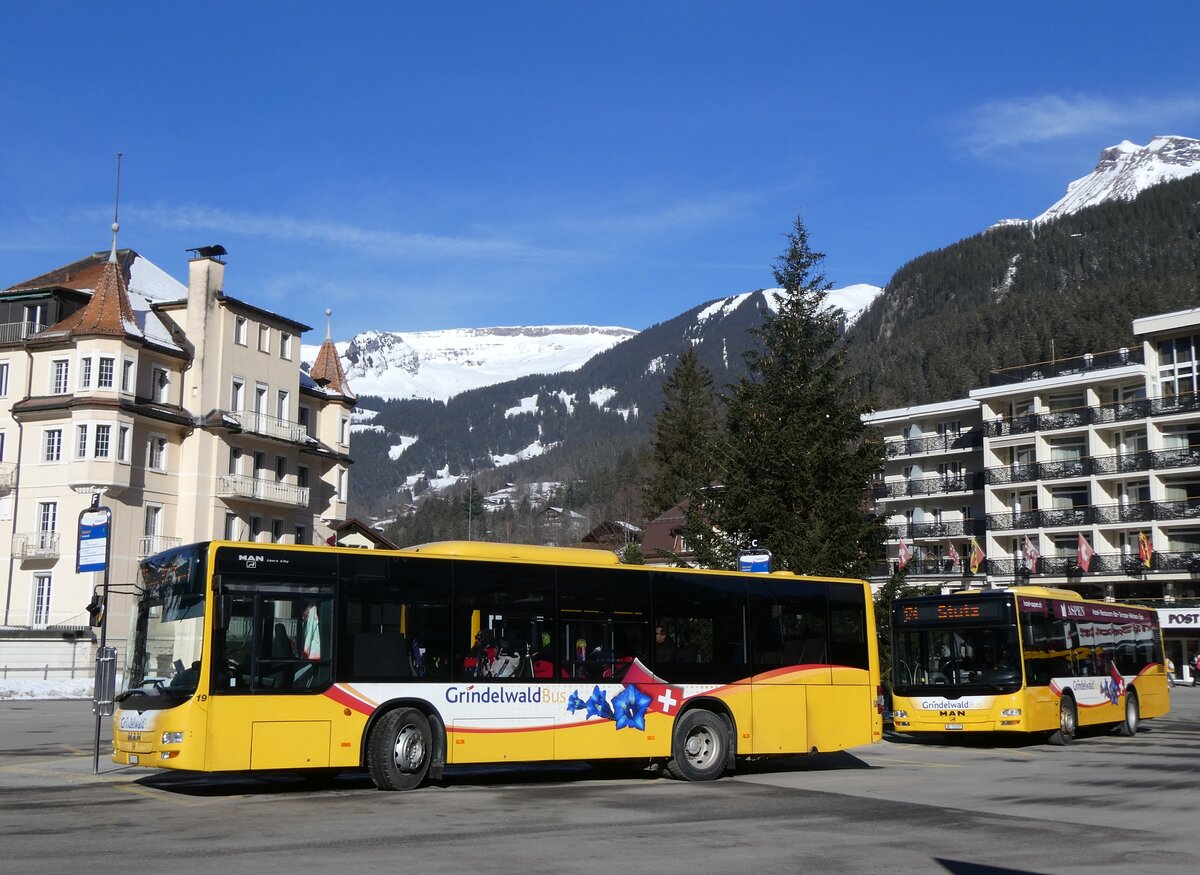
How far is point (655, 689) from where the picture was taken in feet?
59.3

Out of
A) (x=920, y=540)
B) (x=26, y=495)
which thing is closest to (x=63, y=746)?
(x=26, y=495)

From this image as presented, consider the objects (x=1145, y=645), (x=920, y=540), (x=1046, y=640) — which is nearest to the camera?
(x=1046, y=640)

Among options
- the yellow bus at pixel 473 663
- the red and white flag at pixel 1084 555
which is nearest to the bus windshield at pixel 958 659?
the yellow bus at pixel 473 663

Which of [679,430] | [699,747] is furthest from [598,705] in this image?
[679,430]

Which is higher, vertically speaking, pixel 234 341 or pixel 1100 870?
pixel 234 341

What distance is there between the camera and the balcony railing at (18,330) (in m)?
55.6

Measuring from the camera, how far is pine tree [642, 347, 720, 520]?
86812 millimetres

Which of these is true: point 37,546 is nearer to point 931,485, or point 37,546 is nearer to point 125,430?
point 125,430

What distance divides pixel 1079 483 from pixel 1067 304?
82.3m

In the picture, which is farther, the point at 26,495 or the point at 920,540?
the point at 920,540

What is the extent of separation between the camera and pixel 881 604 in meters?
32.2

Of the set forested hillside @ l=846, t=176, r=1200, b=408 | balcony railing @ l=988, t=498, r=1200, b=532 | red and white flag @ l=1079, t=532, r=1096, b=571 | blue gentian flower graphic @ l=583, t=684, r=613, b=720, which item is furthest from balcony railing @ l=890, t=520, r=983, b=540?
blue gentian flower graphic @ l=583, t=684, r=613, b=720

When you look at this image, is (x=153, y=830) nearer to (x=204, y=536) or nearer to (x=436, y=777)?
(x=436, y=777)

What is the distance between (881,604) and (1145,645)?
21.1ft
